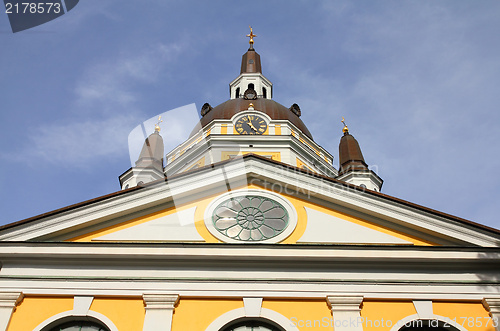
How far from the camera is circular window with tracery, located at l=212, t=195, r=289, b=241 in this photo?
13.1m

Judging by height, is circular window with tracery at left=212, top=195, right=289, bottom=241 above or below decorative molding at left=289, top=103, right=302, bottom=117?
below

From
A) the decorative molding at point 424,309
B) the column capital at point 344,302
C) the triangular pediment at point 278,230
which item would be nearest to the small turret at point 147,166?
the triangular pediment at point 278,230

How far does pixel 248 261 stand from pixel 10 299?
17.1 ft

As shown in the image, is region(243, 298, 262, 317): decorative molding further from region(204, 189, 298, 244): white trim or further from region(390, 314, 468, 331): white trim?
region(390, 314, 468, 331): white trim

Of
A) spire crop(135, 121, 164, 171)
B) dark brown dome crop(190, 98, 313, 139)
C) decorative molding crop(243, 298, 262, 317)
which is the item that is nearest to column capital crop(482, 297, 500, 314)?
decorative molding crop(243, 298, 262, 317)

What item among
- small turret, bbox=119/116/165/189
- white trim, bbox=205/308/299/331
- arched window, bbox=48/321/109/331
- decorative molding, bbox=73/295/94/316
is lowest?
arched window, bbox=48/321/109/331

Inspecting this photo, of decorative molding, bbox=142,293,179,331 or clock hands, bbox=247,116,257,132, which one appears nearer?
decorative molding, bbox=142,293,179,331

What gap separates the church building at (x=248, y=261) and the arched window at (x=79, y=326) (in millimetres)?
28

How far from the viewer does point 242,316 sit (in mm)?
11359

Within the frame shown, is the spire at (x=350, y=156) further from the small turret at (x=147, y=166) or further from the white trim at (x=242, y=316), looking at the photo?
the white trim at (x=242, y=316)

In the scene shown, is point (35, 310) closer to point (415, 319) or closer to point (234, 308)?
point (234, 308)

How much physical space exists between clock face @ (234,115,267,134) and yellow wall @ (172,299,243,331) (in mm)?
21727

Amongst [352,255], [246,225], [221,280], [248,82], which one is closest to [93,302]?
→ [221,280]

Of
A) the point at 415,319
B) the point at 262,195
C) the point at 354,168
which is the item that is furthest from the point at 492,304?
the point at 354,168
